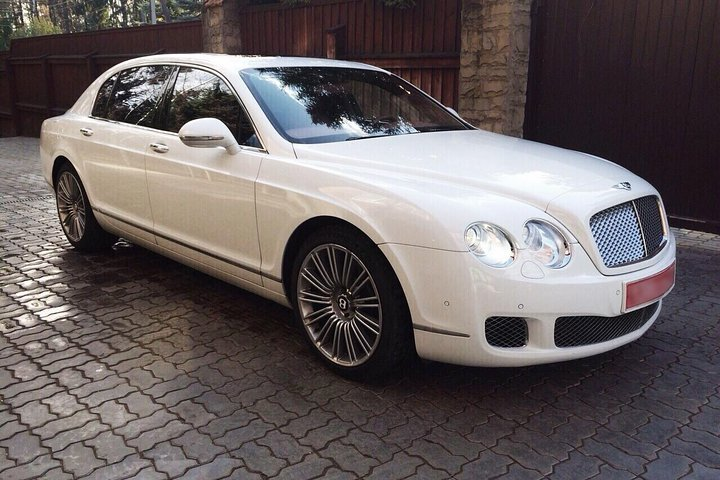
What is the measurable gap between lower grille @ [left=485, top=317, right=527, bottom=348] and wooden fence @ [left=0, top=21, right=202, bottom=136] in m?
11.2

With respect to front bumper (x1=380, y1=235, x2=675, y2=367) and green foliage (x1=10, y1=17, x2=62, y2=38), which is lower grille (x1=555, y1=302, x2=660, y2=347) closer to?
front bumper (x1=380, y1=235, x2=675, y2=367)

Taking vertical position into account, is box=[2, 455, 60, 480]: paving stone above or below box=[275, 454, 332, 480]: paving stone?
below

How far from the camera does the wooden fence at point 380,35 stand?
8320 millimetres

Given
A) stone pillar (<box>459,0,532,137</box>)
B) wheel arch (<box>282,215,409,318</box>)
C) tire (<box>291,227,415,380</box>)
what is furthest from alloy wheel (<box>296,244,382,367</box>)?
stone pillar (<box>459,0,532,137</box>)

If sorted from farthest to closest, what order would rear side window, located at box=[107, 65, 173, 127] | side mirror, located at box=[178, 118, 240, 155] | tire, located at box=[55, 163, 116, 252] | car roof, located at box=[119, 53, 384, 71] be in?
tire, located at box=[55, 163, 116, 252] → rear side window, located at box=[107, 65, 173, 127] → car roof, located at box=[119, 53, 384, 71] → side mirror, located at box=[178, 118, 240, 155]

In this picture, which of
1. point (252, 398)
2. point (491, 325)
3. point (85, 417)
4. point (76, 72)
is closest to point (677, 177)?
point (491, 325)

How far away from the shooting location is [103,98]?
5562 mm

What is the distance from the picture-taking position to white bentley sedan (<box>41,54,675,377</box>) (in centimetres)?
301

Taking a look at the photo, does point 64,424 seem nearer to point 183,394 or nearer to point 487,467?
point 183,394

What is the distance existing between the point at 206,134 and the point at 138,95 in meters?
1.64

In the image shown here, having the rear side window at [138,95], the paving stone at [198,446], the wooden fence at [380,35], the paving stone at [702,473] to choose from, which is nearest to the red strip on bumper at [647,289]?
the paving stone at [702,473]

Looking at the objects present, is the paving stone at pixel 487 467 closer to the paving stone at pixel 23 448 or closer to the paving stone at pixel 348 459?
the paving stone at pixel 348 459

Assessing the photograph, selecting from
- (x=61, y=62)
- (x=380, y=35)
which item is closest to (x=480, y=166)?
(x=380, y=35)

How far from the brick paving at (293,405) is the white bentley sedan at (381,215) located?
1.05 ft
